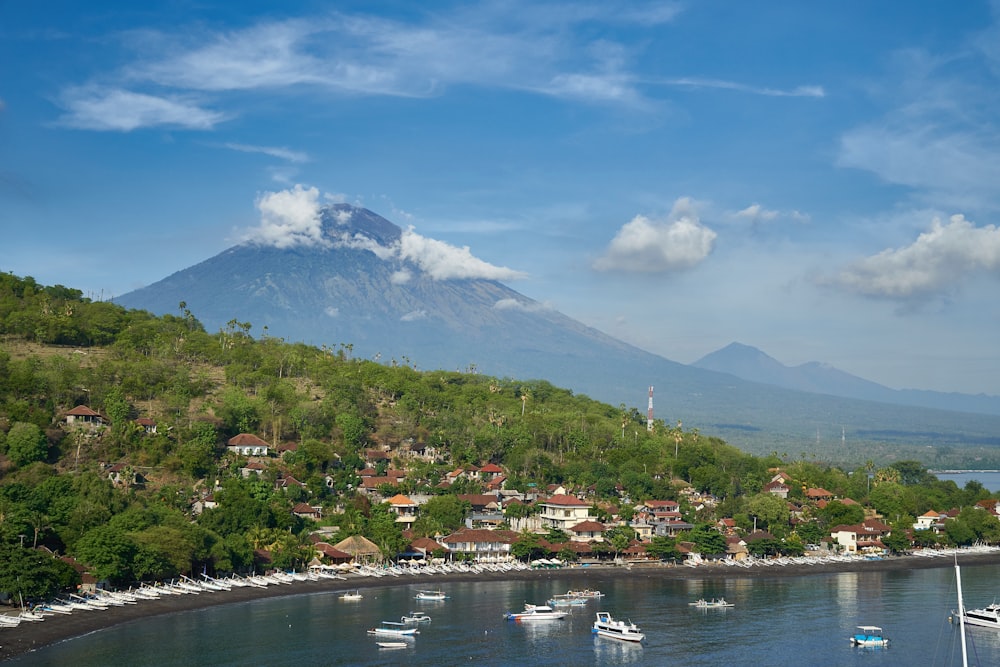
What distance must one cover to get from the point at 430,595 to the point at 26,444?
31153mm

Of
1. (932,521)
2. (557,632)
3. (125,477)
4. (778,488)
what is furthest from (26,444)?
(932,521)

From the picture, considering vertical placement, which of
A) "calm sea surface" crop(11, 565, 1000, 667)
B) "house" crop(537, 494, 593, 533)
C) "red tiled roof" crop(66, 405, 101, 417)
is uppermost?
"red tiled roof" crop(66, 405, 101, 417)

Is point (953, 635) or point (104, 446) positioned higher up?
point (104, 446)

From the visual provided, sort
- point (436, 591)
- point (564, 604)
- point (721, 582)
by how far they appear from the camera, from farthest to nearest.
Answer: point (721, 582) → point (436, 591) → point (564, 604)

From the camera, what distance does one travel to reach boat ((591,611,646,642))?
45094 mm

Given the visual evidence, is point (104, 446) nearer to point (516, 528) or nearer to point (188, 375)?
point (188, 375)

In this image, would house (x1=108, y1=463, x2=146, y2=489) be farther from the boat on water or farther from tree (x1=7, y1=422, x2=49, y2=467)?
Result: the boat on water

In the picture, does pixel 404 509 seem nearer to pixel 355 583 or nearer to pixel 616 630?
pixel 355 583

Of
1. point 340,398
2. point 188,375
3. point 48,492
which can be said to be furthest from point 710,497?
point 48,492

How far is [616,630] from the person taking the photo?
1802 inches

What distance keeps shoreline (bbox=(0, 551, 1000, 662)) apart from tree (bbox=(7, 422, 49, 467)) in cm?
2183

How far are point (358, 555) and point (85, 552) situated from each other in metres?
18.5

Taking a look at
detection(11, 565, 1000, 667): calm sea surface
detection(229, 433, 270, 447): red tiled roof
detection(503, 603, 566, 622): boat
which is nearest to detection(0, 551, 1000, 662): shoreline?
detection(11, 565, 1000, 667): calm sea surface

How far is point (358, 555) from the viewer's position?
63.1m
